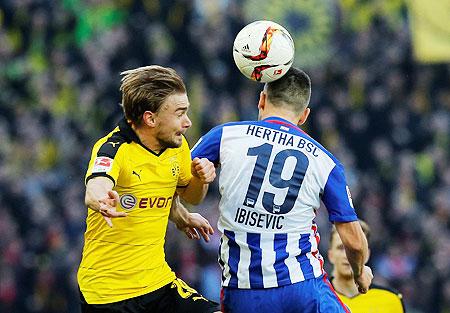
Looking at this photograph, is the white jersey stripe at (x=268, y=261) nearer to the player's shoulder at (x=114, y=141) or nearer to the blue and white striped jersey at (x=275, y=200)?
the blue and white striped jersey at (x=275, y=200)

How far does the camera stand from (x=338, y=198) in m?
5.62

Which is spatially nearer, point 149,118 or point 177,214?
point 149,118

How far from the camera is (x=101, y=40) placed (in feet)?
59.5

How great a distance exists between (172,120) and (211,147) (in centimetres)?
31

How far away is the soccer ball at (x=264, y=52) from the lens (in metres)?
5.93

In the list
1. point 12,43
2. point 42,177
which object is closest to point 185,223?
point 42,177

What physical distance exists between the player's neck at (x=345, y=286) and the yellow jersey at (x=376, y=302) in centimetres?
3

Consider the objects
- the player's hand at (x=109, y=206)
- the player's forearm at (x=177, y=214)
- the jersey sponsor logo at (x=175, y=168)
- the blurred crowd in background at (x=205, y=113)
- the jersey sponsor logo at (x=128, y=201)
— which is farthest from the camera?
the blurred crowd in background at (x=205, y=113)

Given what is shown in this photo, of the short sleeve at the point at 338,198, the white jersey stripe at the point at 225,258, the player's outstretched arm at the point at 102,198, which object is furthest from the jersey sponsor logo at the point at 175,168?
the short sleeve at the point at 338,198

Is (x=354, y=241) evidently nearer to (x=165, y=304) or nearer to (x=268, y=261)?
(x=268, y=261)

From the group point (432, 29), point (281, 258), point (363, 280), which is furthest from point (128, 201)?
point (432, 29)

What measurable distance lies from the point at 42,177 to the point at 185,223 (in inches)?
384

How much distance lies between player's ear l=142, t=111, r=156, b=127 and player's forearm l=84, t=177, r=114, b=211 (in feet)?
1.83

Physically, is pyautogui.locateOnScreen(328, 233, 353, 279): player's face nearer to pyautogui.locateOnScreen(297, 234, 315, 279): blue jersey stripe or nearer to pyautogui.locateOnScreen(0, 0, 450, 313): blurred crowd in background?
pyautogui.locateOnScreen(297, 234, 315, 279): blue jersey stripe
